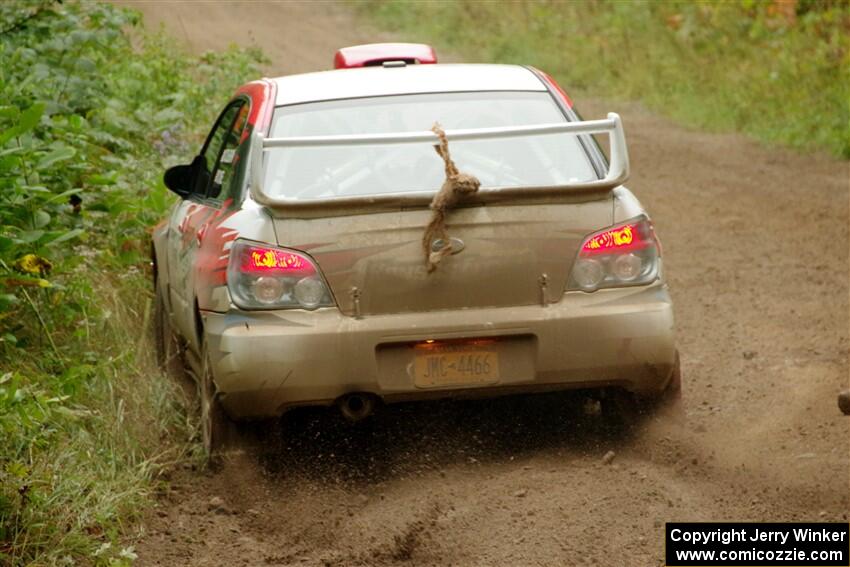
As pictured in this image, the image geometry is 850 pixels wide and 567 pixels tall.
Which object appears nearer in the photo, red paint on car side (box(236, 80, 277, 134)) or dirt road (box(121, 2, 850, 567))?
dirt road (box(121, 2, 850, 567))

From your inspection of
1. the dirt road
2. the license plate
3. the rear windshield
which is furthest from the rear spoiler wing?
the dirt road

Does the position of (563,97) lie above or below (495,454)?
above

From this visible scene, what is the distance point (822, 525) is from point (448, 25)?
21627mm

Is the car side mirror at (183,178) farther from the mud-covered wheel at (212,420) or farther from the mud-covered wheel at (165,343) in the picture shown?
the mud-covered wheel at (212,420)

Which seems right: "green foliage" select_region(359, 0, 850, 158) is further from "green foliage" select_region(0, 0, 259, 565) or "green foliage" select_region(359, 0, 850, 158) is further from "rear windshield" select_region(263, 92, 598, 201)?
"rear windshield" select_region(263, 92, 598, 201)

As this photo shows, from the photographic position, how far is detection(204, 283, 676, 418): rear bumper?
5480 millimetres

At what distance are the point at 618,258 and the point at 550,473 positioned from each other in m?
0.83

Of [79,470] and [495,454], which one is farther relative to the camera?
[495,454]

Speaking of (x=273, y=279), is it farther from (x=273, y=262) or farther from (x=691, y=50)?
(x=691, y=50)

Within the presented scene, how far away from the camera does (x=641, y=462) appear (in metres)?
5.84

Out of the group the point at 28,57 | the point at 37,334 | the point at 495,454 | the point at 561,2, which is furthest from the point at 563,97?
the point at 561,2

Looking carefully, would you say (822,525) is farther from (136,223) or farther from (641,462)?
(136,223)

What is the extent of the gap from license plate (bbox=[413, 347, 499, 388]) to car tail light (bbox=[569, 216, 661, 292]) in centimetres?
41

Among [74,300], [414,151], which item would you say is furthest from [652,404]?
[74,300]
